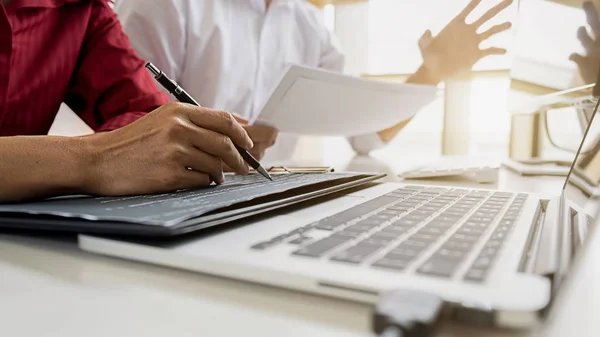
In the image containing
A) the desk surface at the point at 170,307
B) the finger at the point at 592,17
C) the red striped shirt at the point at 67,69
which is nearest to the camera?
the desk surface at the point at 170,307

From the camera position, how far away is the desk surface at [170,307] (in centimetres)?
18

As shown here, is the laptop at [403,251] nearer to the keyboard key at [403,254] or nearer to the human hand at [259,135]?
the keyboard key at [403,254]

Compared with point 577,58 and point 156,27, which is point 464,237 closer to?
point 577,58

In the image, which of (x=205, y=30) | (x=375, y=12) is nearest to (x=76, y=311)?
(x=205, y=30)

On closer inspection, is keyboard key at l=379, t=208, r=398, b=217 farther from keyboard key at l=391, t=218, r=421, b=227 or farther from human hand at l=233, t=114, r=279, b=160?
human hand at l=233, t=114, r=279, b=160

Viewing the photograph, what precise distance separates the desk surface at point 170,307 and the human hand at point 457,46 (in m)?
0.96

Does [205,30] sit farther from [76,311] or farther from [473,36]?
[76,311]

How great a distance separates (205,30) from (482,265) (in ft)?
3.75

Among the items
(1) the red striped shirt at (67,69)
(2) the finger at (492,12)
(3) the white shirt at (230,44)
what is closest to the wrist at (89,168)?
(1) the red striped shirt at (67,69)

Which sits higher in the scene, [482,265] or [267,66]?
[267,66]

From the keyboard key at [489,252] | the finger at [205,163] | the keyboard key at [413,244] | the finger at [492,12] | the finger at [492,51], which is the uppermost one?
the finger at [492,12]

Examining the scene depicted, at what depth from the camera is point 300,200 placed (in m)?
0.36

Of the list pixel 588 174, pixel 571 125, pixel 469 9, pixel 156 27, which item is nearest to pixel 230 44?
pixel 156 27

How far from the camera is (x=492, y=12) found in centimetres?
106
